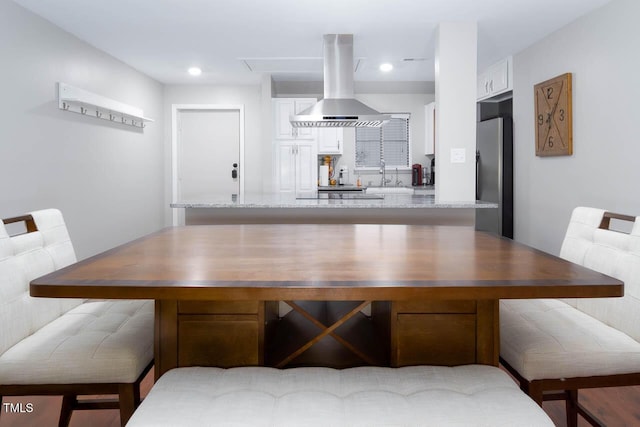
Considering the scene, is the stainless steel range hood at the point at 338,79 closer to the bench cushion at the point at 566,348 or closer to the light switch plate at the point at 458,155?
the light switch plate at the point at 458,155

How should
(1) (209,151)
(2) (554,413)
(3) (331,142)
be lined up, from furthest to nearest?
(1) (209,151) → (3) (331,142) → (2) (554,413)

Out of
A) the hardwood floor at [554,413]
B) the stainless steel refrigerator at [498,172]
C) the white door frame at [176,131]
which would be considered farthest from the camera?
the white door frame at [176,131]

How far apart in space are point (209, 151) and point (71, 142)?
2474 millimetres

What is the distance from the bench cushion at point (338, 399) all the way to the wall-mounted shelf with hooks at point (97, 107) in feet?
11.5

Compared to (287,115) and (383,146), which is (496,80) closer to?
(383,146)

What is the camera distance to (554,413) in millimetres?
1936

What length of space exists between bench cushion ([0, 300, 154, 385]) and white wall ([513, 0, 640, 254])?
10.8ft

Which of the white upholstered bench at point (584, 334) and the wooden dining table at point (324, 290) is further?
the white upholstered bench at point (584, 334)

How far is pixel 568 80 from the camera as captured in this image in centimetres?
376

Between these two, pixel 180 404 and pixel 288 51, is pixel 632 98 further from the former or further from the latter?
pixel 180 404

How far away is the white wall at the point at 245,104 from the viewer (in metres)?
6.28

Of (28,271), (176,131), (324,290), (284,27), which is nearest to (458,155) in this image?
(284,27)

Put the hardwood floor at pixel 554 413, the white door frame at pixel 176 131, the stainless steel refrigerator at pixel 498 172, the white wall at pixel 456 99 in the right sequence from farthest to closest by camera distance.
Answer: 1. the white door frame at pixel 176 131
2. the stainless steel refrigerator at pixel 498 172
3. the white wall at pixel 456 99
4. the hardwood floor at pixel 554 413

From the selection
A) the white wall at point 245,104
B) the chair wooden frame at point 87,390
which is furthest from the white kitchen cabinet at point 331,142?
the chair wooden frame at point 87,390
